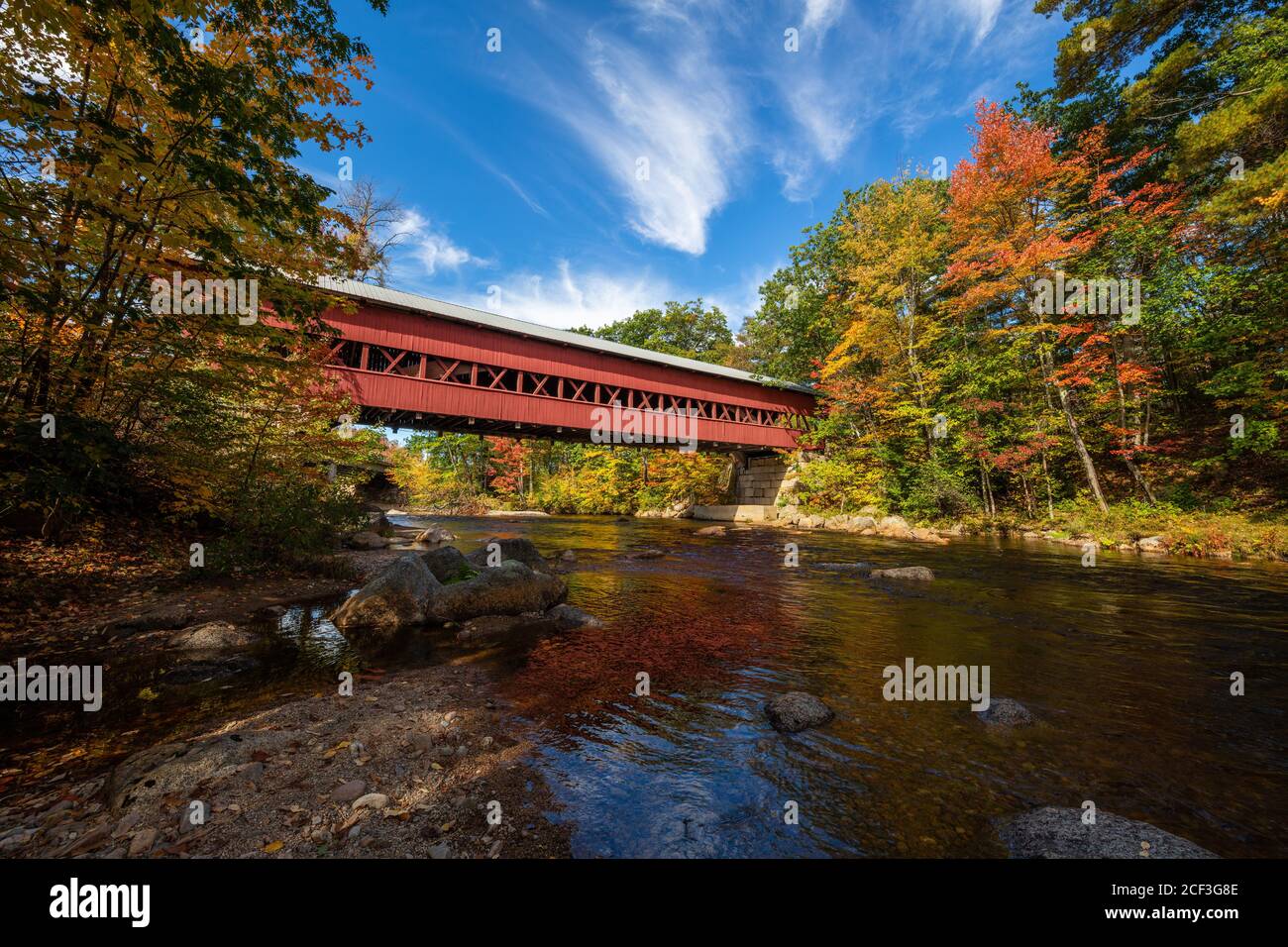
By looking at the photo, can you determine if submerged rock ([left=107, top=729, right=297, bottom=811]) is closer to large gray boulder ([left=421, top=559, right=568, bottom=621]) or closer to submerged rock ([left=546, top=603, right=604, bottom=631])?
large gray boulder ([left=421, top=559, right=568, bottom=621])

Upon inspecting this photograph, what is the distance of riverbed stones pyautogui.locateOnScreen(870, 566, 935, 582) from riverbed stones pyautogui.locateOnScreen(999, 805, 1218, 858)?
7.90 m

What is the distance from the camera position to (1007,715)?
12.2ft

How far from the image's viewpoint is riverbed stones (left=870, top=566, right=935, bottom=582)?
9727 millimetres

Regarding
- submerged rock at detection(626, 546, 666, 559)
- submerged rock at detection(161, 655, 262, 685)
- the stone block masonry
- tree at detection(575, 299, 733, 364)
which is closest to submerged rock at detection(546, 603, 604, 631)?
submerged rock at detection(161, 655, 262, 685)

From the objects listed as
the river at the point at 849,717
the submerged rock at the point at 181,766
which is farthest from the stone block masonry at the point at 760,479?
the submerged rock at the point at 181,766

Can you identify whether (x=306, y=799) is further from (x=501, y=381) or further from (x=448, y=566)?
(x=501, y=381)

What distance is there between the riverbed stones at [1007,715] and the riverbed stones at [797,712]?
128 cm

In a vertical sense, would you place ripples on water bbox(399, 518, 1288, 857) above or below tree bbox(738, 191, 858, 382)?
below

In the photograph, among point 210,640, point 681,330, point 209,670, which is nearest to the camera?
point 209,670

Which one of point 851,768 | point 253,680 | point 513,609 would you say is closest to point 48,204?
point 253,680

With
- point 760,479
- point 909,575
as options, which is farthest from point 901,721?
point 760,479

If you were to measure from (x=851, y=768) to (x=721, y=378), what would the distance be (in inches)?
928

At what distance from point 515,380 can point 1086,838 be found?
20.8 meters
